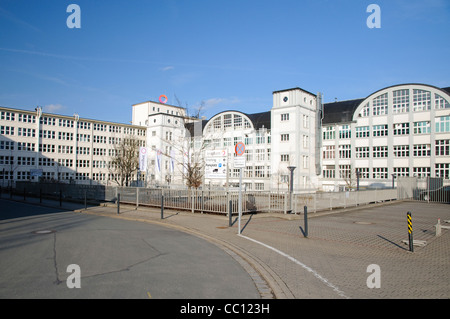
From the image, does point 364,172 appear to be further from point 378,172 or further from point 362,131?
point 362,131

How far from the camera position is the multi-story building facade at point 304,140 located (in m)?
46.8

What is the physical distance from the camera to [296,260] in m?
8.03

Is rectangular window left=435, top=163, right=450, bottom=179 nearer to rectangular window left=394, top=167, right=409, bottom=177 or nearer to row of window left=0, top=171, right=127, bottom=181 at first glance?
rectangular window left=394, top=167, right=409, bottom=177

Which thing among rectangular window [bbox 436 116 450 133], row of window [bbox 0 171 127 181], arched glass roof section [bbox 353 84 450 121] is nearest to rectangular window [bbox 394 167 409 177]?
rectangular window [bbox 436 116 450 133]

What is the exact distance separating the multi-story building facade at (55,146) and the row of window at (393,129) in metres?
35.7

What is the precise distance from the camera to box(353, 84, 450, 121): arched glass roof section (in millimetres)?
45719

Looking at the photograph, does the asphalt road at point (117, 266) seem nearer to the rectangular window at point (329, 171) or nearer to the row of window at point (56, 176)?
the row of window at point (56, 176)

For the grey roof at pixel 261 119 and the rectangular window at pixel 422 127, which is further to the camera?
the grey roof at pixel 261 119

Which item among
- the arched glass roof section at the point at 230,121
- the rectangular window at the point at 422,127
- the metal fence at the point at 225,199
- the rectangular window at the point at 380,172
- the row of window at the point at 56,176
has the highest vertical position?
the arched glass roof section at the point at 230,121

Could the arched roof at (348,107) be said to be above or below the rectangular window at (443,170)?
above

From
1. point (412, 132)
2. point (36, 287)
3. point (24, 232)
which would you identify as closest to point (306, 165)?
point (412, 132)

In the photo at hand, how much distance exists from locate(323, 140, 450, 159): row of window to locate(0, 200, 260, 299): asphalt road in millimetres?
46397

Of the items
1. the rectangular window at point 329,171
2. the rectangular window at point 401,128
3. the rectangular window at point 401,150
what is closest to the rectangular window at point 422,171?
the rectangular window at point 401,150
